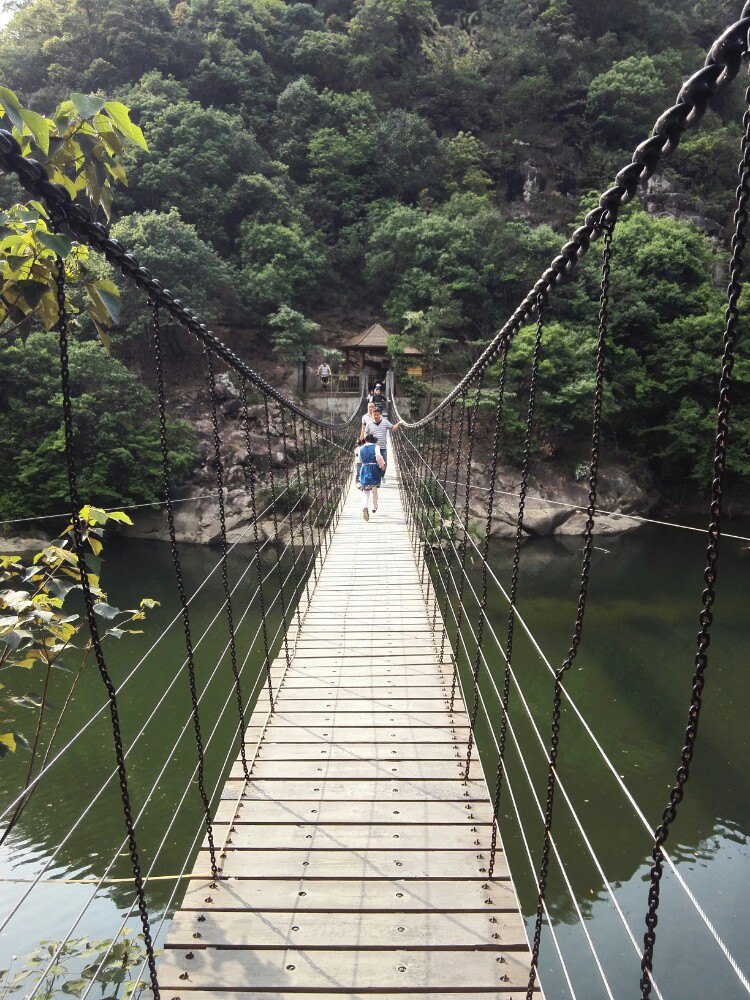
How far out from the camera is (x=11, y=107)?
2.39ft

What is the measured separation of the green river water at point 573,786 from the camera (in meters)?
3.15

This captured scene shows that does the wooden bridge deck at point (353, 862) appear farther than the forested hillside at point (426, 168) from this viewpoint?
No

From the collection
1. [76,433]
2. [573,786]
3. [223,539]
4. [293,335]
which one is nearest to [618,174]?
[223,539]

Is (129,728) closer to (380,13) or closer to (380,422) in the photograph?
(380,422)

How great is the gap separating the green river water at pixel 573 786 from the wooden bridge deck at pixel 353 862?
0.27 metres

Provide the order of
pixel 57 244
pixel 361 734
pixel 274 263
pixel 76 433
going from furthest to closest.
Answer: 1. pixel 274 263
2. pixel 76 433
3. pixel 361 734
4. pixel 57 244

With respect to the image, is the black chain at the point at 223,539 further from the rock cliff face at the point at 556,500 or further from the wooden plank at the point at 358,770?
the rock cliff face at the point at 556,500

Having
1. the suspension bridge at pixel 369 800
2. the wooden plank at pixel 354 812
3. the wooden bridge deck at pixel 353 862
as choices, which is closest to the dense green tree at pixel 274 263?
the suspension bridge at pixel 369 800

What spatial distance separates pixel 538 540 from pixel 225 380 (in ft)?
20.0

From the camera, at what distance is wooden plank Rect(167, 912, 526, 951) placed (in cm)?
128

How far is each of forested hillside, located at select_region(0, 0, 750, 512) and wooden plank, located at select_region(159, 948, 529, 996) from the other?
9.70 m

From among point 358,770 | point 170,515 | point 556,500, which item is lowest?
point 556,500

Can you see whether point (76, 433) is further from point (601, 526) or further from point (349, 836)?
point (349, 836)

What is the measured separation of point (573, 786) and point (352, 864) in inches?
133
